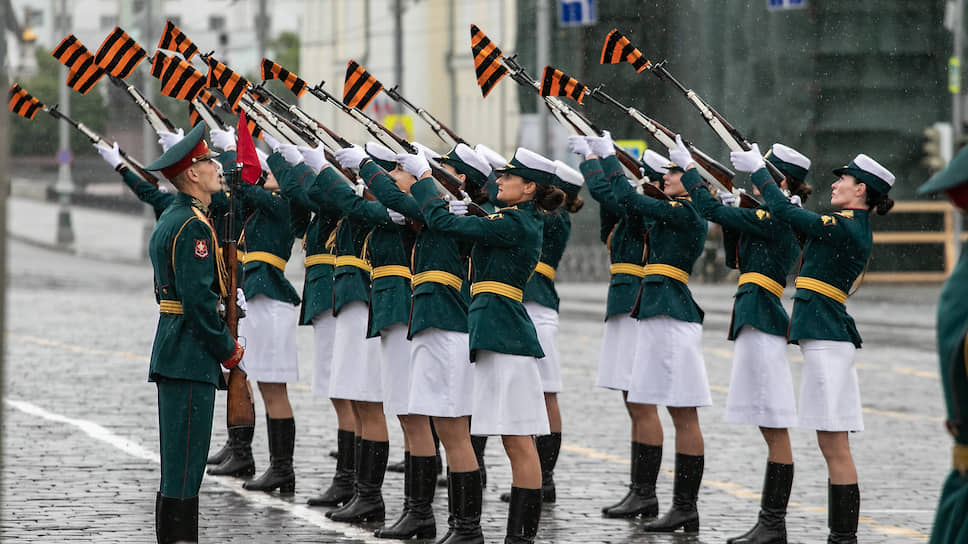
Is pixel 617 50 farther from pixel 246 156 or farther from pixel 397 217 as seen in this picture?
pixel 246 156

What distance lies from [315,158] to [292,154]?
154mm

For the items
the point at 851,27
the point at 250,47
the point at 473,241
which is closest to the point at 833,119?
the point at 851,27

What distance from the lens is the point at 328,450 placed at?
11.3 metres

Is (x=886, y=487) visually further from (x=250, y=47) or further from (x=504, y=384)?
(x=250, y=47)

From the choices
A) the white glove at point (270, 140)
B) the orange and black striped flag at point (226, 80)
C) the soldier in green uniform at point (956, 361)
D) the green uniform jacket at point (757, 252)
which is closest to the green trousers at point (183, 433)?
the orange and black striped flag at point (226, 80)

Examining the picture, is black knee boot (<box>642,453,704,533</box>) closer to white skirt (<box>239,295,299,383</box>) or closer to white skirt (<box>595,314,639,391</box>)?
white skirt (<box>595,314,639,391</box>)

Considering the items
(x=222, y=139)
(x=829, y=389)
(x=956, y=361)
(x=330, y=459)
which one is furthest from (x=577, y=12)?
(x=956, y=361)

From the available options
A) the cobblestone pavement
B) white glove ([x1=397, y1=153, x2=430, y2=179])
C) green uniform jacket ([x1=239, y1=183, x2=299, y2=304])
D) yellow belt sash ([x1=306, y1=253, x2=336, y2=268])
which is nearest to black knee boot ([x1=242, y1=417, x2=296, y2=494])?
the cobblestone pavement

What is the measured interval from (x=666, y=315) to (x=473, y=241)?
5.29 ft

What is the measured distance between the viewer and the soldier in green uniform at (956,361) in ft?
13.9

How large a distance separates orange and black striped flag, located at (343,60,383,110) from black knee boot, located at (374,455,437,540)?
222 cm

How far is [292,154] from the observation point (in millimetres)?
8852

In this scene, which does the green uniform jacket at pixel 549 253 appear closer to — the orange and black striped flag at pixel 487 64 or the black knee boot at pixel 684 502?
the orange and black striped flag at pixel 487 64

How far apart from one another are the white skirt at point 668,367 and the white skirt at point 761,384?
482 millimetres
